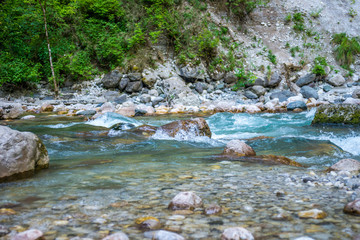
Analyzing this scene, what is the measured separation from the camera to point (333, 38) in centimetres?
1973

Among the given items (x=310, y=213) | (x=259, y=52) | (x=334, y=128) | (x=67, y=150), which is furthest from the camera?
(x=259, y=52)

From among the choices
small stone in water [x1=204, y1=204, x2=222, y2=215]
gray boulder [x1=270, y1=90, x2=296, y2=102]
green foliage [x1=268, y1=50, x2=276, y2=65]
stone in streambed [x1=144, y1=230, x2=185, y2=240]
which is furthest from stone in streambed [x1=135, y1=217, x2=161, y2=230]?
green foliage [x1=268, y1=50, x2=276, y2=65]

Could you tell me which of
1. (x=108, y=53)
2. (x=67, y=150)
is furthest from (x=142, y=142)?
(x=108, y=53)

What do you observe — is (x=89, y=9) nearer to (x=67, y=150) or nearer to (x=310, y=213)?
(x=67, y=150)

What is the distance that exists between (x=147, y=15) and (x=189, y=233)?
17.4 metres

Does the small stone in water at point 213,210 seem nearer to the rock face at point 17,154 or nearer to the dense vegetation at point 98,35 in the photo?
the rock face at point 17,154

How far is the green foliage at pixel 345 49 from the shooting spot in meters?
18.3

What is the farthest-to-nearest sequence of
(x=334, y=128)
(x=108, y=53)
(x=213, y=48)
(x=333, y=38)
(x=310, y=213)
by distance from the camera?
(x=333, y=38) < (x=213, y=48) < (x=108, y=53) < (x=334, y=128) < (x=310, y=213)

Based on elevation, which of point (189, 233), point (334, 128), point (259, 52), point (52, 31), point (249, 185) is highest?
point (52, 31)

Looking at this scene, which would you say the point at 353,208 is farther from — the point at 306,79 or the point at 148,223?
the point at 306,79

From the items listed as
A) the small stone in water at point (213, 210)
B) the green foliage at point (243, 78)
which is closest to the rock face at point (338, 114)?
the small stone in water at point (213, 210)

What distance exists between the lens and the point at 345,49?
1853cm

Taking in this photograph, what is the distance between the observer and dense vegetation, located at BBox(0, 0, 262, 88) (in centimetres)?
1512

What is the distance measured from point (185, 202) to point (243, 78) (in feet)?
48.7
